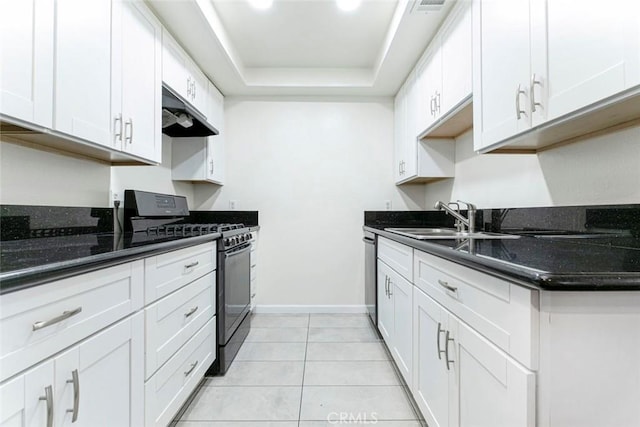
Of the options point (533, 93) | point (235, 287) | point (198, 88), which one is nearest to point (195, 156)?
point (198, 88)

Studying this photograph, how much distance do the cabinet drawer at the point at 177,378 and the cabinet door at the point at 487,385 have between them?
1.17 meters

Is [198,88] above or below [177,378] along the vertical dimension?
above

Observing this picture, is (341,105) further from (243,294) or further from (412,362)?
(412,362)

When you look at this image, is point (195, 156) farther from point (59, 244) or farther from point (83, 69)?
point (59, 244)

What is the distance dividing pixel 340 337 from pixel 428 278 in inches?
57.4

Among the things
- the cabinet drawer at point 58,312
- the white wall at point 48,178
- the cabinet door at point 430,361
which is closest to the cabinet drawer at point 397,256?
the cabinet door at point 430,361

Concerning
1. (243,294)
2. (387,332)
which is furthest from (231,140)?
(387,332)

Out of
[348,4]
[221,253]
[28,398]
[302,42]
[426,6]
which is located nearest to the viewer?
[28,398]

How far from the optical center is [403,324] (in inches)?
67.4

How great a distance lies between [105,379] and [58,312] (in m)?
0.32

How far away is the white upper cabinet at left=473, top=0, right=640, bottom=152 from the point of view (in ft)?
2.83

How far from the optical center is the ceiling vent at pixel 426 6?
1.78m

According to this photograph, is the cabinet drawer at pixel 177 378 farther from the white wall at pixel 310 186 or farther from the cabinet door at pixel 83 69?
the white wall at pixel 310 186

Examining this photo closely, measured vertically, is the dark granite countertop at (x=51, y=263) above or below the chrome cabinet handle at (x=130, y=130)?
below
